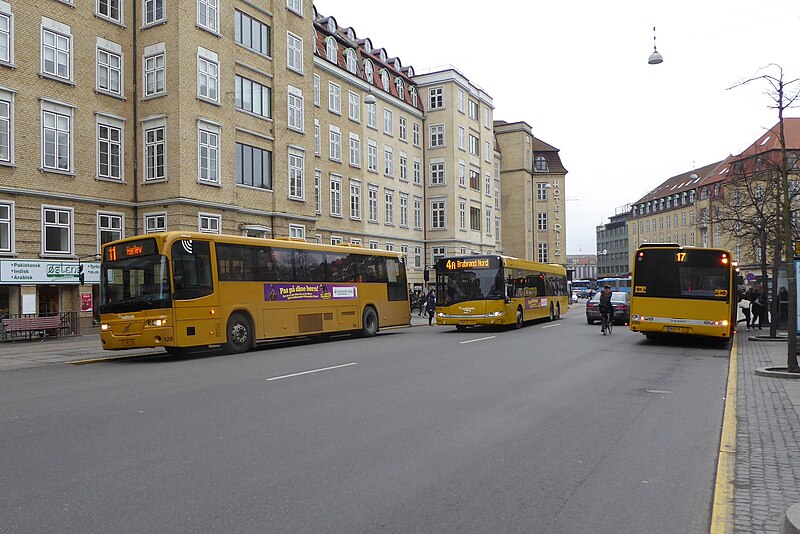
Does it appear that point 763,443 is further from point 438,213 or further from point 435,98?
point 435,98

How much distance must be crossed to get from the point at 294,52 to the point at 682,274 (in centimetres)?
2359

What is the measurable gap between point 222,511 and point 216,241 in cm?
1418

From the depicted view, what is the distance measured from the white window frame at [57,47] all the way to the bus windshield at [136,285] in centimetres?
1232

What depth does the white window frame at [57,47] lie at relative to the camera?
2564 centimetres

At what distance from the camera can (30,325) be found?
2289 centimetres

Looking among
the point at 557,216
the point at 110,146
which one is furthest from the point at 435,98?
the point at 557,216

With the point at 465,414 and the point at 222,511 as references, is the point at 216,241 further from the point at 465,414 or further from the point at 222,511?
the point at 222,511

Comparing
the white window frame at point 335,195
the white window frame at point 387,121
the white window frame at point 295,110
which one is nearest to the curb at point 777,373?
the white window frame at point 295,110

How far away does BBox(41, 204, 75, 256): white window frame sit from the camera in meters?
25.3

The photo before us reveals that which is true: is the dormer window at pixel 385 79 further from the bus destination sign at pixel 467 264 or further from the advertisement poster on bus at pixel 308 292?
the advertisement poster on bus at pixel 308 292

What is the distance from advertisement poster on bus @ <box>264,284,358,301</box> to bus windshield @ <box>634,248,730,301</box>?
9550mm

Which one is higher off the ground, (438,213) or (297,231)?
(438,213)

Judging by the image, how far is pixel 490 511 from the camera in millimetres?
5039

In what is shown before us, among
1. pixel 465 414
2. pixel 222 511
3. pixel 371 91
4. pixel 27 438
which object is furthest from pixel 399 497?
pixel 371 91
